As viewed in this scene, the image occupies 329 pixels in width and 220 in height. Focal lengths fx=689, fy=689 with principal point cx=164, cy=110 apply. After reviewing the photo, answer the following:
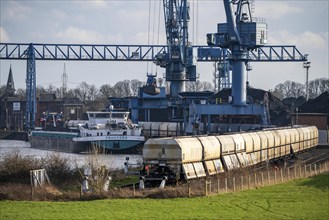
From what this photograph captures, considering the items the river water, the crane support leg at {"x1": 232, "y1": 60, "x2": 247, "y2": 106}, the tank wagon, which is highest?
the crane support leg at {"x1": 232, "y1": 60, "x2": 247, "y2": 106}

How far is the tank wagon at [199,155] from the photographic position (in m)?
39.0

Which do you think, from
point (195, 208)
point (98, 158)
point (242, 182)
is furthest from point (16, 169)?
point (195, 208)

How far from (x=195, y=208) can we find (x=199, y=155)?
36.1 feet

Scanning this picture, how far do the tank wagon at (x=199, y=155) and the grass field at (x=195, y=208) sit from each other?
15.0ft

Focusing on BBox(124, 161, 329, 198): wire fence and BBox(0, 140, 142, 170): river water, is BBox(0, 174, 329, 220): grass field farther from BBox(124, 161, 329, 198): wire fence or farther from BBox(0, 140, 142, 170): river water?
BBox(0, 140, 142, 170): river water

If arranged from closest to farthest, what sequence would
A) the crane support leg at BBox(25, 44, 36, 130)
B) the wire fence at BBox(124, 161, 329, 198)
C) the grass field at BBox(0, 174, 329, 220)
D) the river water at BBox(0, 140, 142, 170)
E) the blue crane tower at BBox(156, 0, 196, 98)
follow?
1. the grass field at BBox(0, 174, 329, 220)
2. the wire fence at BBox(124, 161, 329, 198)
3. the river water at BBox(0, 140, 142, 170)
4. the blue crane tower at BBox(156, 0, 196, 98)
5. the crane support leg at BBox(25, 44, 36, 130)

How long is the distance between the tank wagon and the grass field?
457cm

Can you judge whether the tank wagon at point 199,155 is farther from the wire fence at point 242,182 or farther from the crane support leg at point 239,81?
the crane support leg at point 239,81

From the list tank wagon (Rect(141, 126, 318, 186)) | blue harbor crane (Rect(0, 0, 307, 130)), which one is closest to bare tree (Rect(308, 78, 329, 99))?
blue harbor crane (Rect(0, 0, 307, 130))

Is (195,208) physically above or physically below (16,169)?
below

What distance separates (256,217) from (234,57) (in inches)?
2265

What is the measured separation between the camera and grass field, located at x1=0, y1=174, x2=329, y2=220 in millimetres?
28156

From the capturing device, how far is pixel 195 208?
99.6 feet

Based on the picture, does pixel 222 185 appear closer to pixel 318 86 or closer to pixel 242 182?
pixel 242 182
